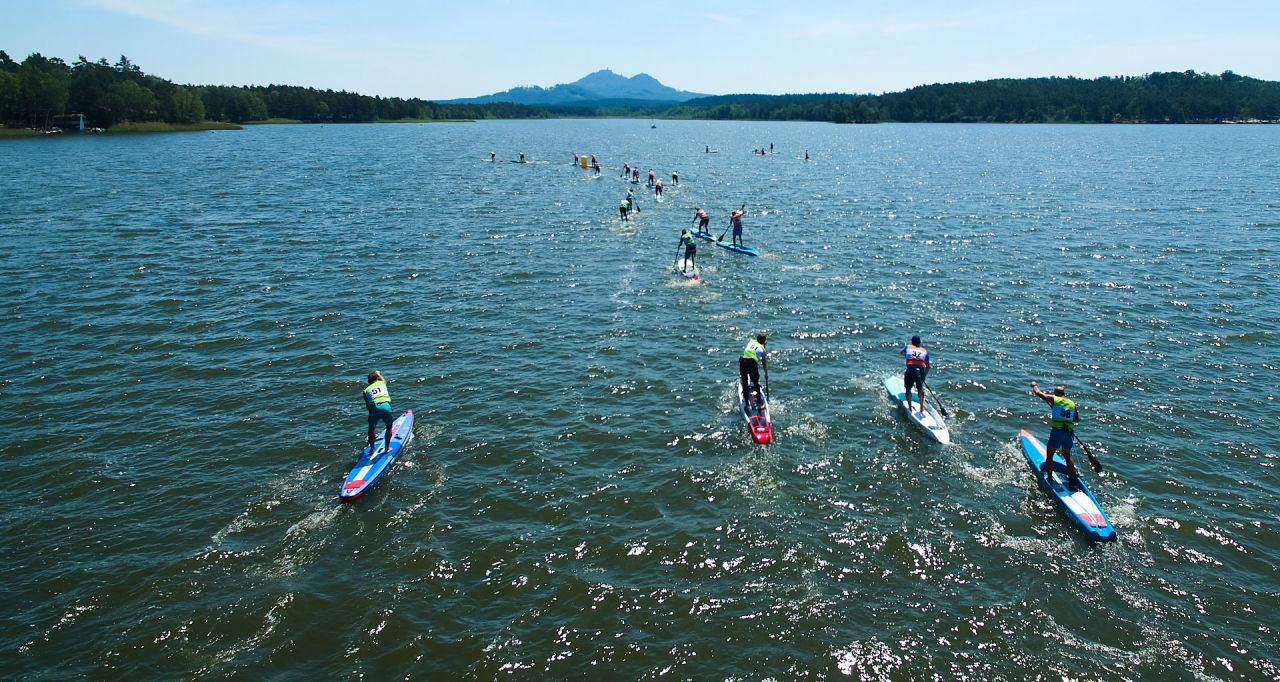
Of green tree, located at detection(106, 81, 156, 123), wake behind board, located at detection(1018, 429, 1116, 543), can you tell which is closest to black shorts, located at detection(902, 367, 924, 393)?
wake behind board, located at detection(1018, 429, 1116, 543)

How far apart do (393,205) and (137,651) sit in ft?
190

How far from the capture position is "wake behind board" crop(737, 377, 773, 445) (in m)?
21.7

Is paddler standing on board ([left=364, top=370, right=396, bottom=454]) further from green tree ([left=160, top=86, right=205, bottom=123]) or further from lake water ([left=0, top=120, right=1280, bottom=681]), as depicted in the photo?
green tree ([left=160, top=86, right=205, bottom=123])

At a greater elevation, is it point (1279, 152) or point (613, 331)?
point (1279, 152)

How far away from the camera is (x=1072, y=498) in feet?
59.2

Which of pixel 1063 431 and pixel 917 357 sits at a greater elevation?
pixel 917 357

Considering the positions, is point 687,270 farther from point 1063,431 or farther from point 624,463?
point 1063,431

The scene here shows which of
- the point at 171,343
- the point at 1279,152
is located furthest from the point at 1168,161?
the point at 171,343

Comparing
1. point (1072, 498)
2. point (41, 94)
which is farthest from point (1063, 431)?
point (41, 94)

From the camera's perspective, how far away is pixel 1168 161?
106250 mm

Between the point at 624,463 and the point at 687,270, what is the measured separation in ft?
73.3

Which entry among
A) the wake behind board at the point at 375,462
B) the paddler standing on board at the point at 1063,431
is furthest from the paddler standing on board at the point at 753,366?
the wake behind board at the point at 375,462

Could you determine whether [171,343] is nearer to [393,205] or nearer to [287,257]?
[287,257]

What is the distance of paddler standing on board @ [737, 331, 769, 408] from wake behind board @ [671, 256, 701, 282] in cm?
1753
